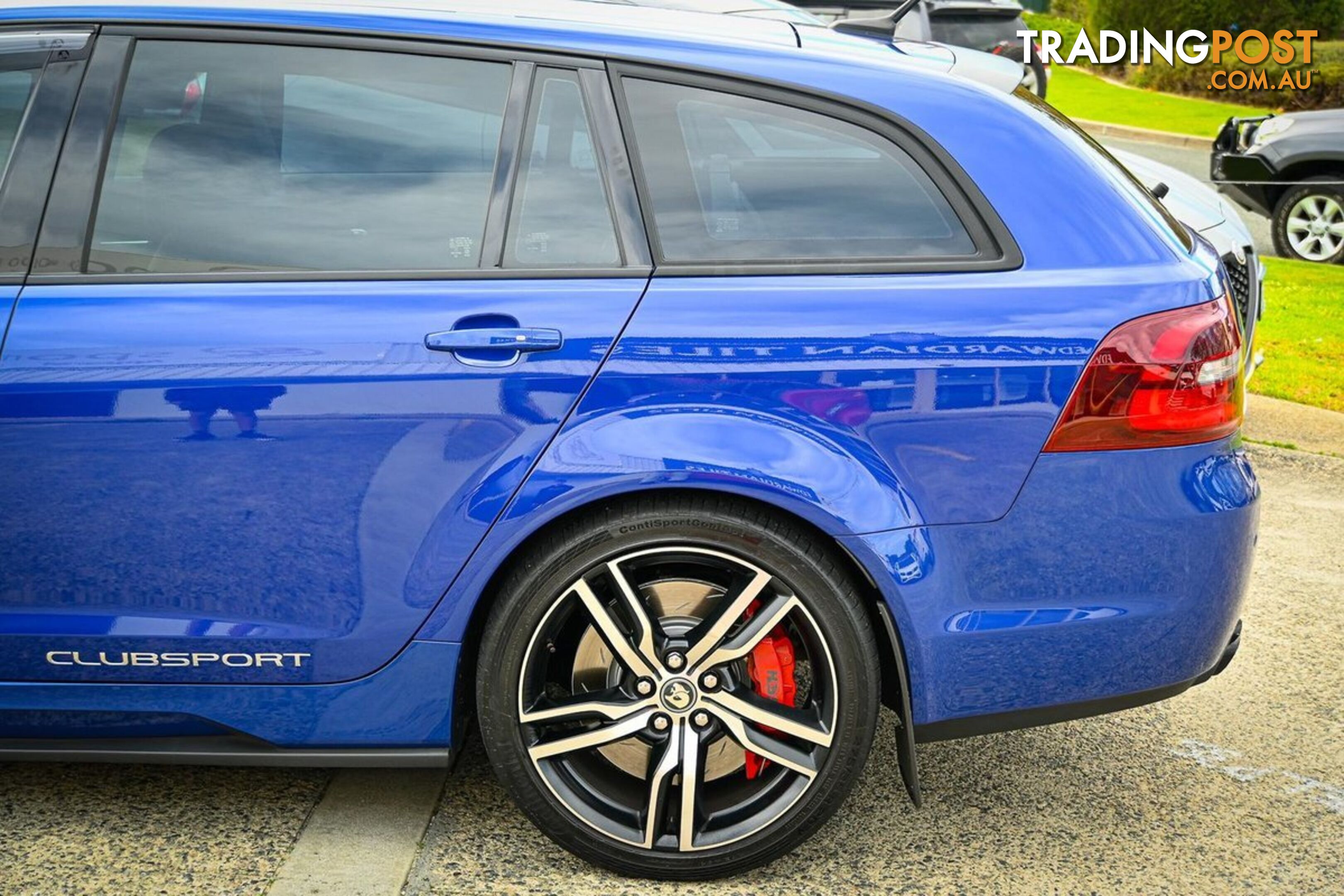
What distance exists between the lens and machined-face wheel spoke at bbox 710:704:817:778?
290 cm

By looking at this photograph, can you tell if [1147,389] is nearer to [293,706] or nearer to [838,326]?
[838,326]

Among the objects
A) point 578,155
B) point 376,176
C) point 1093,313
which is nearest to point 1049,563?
point 1093,313

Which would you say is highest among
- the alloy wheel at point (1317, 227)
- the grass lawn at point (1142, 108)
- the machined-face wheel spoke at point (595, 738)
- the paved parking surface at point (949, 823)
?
the machined-face wheel spoke at point (595, 738)

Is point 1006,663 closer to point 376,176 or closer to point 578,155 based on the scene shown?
point 578,155

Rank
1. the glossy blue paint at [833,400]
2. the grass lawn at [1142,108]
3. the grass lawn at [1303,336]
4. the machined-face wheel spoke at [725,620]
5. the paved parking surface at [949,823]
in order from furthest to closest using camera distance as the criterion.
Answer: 1. the grass lawn at [1142,108]
2. the grass lawn at [1303,336]
3. the paved parking surface at [949,823]
4. the machined-face wheel spoke at [725,620]
5. the glossy blue paint at [833,400]

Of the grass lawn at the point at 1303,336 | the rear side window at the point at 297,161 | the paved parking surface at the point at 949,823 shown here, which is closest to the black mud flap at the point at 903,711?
the paved parking surface at the point at 949,823

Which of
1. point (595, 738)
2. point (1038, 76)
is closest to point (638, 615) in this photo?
point (595, 738)

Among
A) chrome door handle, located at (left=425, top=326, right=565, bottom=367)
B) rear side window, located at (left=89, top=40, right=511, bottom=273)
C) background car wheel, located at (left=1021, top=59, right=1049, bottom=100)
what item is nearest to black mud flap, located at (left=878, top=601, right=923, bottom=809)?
chrome door handle, located at (left=425, top=326, right=565, bottom=367)

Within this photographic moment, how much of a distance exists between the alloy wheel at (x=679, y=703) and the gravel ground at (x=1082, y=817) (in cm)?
16

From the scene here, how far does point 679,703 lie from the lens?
290 centimetres

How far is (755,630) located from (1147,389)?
873 millimetres

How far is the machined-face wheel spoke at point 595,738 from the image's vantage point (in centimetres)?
290

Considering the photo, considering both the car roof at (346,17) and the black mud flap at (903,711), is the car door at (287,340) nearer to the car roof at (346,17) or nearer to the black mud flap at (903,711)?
the car roof at (346,17)

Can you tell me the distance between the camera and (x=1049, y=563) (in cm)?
281
